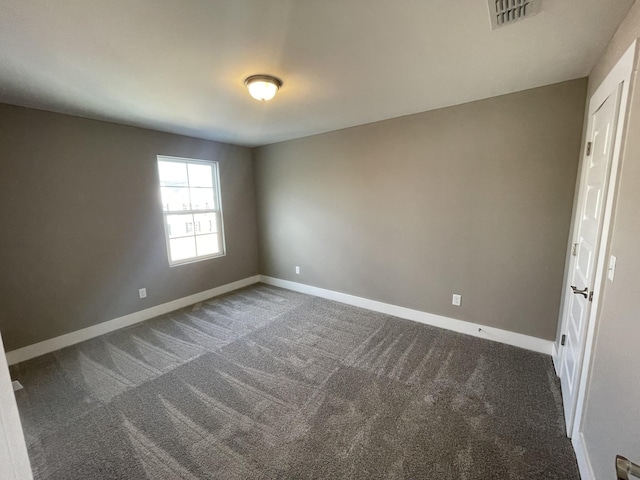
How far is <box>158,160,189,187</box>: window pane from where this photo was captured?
3658mm

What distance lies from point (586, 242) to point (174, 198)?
431cm

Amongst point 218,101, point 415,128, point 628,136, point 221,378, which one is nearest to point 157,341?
point 221,378

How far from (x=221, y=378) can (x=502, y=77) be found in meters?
3.37

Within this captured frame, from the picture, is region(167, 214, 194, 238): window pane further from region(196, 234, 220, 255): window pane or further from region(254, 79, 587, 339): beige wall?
region(254, 79, 587, 339): beige wall

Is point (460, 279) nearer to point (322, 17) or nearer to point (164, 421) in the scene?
point (322, 17)

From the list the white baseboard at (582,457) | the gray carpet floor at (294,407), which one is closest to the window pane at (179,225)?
the gray carpet floor at (294,407)

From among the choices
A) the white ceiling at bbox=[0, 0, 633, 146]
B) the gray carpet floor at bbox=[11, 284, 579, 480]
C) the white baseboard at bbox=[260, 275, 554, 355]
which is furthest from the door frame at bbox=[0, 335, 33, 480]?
the white baseboard at bbox=[260, 275, 554, 355]

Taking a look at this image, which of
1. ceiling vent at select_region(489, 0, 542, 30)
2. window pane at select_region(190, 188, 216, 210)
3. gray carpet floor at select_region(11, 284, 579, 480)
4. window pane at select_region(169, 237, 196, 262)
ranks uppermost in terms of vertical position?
ceiling vent at select_region(489, 0, 542, 30)

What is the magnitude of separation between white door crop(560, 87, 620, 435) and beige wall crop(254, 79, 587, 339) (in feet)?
1.17

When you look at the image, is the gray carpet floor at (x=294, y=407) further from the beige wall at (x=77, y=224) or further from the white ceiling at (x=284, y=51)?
the white ceiling at (x=284, y=51)

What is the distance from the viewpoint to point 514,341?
271cm

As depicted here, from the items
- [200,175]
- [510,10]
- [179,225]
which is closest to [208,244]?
[179,225]

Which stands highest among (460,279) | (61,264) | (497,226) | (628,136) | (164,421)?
(628,136)

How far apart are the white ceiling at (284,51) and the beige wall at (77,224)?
370 mm
